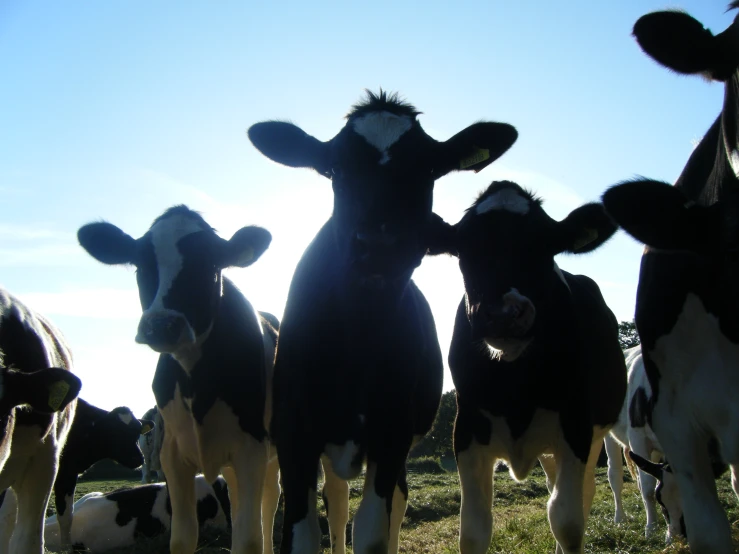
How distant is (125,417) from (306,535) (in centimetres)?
1086

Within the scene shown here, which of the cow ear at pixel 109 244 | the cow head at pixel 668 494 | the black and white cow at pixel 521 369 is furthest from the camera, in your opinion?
the cow head at pixel 668 494

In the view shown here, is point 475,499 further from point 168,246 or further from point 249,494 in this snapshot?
point 168,246

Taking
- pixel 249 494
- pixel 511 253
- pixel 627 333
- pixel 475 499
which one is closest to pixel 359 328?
pixel 511 253

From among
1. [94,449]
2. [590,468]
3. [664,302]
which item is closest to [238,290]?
[590,468]

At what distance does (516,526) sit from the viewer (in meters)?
9.44

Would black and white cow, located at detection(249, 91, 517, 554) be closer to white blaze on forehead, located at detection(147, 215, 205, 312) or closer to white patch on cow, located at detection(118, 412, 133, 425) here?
white blaze on forehead, located at detection(147, 215, 205, 312)

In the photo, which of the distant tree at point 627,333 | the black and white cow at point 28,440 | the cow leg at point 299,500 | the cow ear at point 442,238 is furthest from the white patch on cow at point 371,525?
the distant tree at point 627,333

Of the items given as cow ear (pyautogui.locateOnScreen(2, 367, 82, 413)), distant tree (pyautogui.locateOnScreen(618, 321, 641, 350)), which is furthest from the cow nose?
distant tree (pyautogui.locateOnScreen(618, 321, 641, 350))

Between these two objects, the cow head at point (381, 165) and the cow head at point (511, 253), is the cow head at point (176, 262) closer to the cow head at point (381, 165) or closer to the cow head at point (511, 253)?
the cow head at point (381, 165)

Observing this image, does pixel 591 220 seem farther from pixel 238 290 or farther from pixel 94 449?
pixel 94 449

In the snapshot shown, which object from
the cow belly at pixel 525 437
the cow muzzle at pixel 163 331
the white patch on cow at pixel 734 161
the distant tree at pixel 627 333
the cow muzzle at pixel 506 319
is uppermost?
the distant tree at pixel 627 333

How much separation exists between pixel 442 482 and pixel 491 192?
572 inches

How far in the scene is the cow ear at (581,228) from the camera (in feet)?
18.9

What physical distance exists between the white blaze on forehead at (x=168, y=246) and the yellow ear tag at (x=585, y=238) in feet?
10.2
